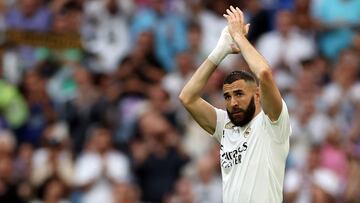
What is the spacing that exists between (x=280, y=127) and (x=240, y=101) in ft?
1.35

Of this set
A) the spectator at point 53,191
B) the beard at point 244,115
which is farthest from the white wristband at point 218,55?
the spectator at point 53,191

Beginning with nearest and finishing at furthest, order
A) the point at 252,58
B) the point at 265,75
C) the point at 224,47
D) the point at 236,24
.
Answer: the point at 265,75 → the point at 252,58 → the point at 236,24 → the point at 224,47

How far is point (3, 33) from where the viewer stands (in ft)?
58.1

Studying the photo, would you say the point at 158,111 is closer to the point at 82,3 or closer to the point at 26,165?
the point at 26,165

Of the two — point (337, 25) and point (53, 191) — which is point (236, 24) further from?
point (337, 25)

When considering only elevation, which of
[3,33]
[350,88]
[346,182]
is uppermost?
[3,33]

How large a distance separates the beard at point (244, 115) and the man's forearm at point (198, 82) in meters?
0.68

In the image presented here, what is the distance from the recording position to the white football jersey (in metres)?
9.24

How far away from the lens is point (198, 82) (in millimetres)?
10141

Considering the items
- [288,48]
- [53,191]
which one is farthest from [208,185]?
[288,48]

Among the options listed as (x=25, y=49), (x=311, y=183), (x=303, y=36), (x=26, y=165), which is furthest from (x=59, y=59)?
(x=311, y=183)

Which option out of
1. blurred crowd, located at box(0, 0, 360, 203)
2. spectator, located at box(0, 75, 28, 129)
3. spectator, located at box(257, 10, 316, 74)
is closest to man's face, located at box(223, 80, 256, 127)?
blurred crowd, located at box(0, 0, 360, 203)

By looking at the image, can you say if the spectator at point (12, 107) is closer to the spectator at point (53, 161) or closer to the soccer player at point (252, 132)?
the spectator at point (53, 161)

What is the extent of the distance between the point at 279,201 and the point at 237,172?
0.41 metres
